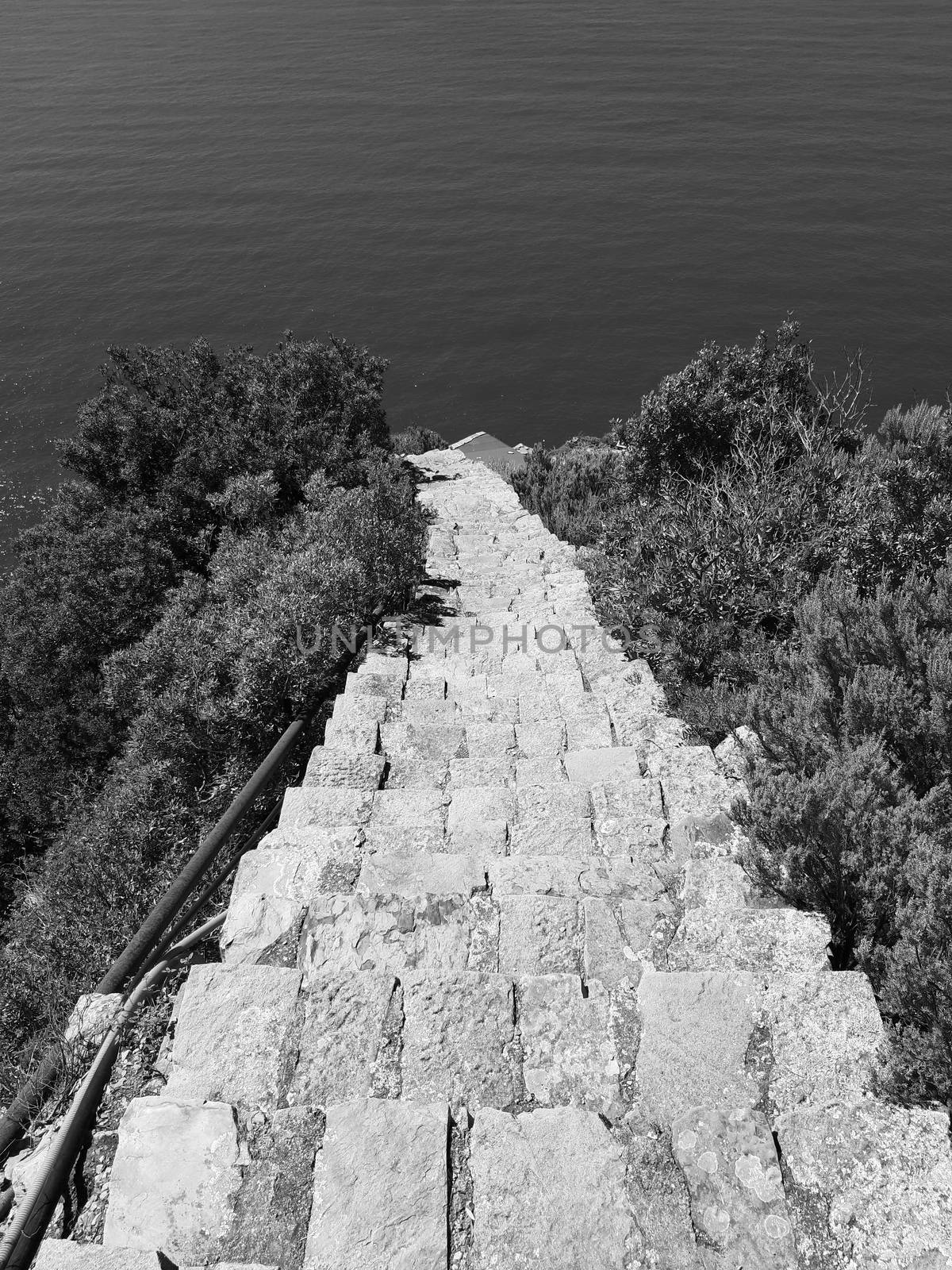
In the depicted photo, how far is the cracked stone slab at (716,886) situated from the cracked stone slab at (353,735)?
310 cm

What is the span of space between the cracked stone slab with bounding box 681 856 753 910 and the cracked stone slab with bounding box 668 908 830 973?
0.75ft

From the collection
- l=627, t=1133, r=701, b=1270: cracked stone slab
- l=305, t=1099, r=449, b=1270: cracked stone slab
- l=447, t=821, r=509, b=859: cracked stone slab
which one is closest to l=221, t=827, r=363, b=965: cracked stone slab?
l=447, t=821, r=509, b=859: cracked stone slab

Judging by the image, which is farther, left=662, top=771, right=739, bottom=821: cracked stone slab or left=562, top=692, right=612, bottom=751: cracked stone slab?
left=562, top=692, right=612, bottom=751: cracked stone slab

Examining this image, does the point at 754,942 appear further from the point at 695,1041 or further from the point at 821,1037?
the point at 695,1041

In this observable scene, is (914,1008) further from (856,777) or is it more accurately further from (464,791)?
(464,791)

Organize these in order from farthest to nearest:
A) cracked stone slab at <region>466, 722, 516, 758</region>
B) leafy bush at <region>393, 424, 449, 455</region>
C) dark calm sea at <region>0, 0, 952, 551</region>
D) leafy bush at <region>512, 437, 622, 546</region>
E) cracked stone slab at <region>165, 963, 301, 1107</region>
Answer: dark calm sea at <region>0, 0, 952, 551</region>
leafy bush at <region>393, 424, 449, 455</region>
leafy bush at <region>512, 437, 622, 546</region>
cracked stone slab at <region>466, 722, 516, 758</region>
cracked stone slab at <region>165, 963, 301, 1107</region>

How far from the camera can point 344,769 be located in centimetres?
729

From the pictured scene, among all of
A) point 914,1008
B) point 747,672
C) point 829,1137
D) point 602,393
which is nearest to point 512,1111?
point 829,1137

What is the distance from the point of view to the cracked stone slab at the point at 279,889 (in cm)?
521

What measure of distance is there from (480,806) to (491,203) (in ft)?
158

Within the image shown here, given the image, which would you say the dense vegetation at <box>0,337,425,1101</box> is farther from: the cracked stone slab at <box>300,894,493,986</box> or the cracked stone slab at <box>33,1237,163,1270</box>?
the cracked stone slab at <box>33,1237,163,1270</box>

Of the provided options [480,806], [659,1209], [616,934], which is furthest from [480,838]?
[659,1209]

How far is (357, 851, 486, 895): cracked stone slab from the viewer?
5.68m

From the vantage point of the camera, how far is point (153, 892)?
7.64m
